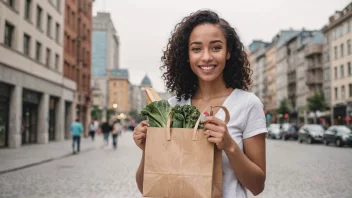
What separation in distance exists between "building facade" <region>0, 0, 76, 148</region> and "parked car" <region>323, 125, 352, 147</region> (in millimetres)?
21684

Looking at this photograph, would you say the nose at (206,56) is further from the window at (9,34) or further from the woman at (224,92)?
the window at (9,34)

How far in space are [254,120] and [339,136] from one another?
3065 centimetres

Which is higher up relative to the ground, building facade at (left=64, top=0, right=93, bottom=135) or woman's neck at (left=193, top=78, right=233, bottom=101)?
building facade at (left=64, top=0, right=93, bottom=135)

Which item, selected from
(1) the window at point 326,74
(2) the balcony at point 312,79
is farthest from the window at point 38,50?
(2) the balcony at point 312,79

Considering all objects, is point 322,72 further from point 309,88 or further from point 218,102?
point 218,102

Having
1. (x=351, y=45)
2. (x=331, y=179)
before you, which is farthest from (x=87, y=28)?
(x=331, y=179)

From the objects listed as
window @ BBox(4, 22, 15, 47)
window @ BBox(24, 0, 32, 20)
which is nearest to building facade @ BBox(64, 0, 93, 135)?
window @ BBox(24, 0, 32, 20)

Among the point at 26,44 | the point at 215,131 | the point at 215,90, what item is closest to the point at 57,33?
the point at 26,44

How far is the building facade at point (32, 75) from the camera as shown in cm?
2559

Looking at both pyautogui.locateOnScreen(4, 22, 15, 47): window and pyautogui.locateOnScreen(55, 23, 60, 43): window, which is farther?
pyautogui.locateOnScreen(55, 23, 60, 43): window

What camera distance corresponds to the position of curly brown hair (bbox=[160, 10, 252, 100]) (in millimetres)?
2330

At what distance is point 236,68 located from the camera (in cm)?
246

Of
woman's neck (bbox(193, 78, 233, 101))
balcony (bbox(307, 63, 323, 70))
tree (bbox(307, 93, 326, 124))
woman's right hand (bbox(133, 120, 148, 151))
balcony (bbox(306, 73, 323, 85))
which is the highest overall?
balcony (bbox(307, 63, 323, 70))

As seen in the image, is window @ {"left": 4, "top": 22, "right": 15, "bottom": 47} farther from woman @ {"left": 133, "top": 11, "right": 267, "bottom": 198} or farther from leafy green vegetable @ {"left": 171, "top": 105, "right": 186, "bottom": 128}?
leafy green vegetable @ {"left": 171, "top": 105, "right": 186, "bottom": 128}
